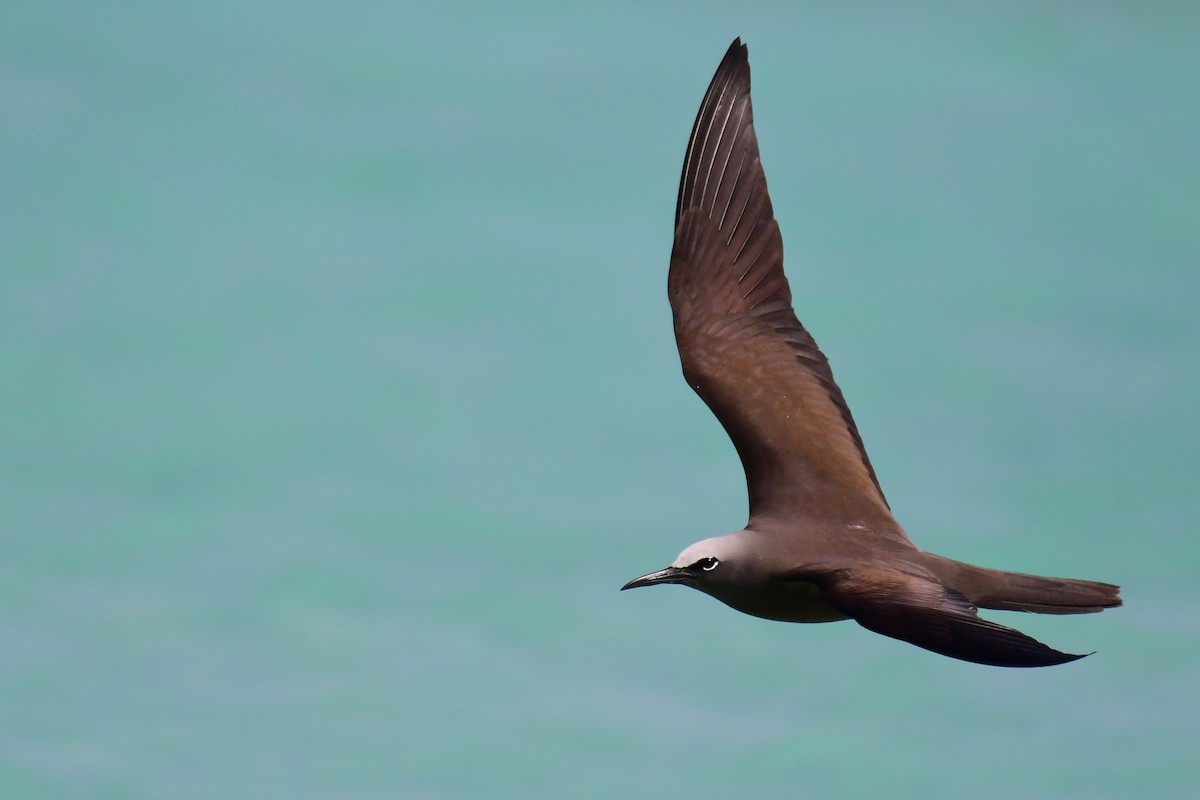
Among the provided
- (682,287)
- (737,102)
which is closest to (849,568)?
(682,287)

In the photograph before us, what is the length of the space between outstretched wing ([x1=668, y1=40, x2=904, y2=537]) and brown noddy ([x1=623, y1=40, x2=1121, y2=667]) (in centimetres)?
1

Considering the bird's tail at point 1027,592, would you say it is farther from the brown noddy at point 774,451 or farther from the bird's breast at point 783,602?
the bird's breast at point 783,602

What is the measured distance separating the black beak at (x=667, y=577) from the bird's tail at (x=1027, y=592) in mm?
1814

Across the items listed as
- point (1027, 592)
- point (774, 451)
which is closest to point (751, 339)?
point (774, 451)

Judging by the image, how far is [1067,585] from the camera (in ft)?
39.7

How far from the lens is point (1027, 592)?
1208cm

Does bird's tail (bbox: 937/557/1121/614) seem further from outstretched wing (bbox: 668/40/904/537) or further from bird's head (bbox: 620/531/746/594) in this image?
bird's head (bbox: 620/531/746/594)

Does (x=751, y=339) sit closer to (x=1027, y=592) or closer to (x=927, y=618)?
(x=1027, y=592)

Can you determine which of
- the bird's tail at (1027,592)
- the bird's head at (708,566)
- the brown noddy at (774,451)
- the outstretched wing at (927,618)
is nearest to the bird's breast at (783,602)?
the brown noddy at (774,451)

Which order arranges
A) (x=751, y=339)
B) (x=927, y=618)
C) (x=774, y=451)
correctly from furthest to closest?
(x=751, y=339) < (x=774, y=451) < (x=927, y=618)

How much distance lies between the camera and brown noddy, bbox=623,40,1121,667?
11.5m

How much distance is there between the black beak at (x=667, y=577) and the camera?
1166cm

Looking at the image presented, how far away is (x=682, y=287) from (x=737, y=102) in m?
1.64

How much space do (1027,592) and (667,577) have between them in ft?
8.49
